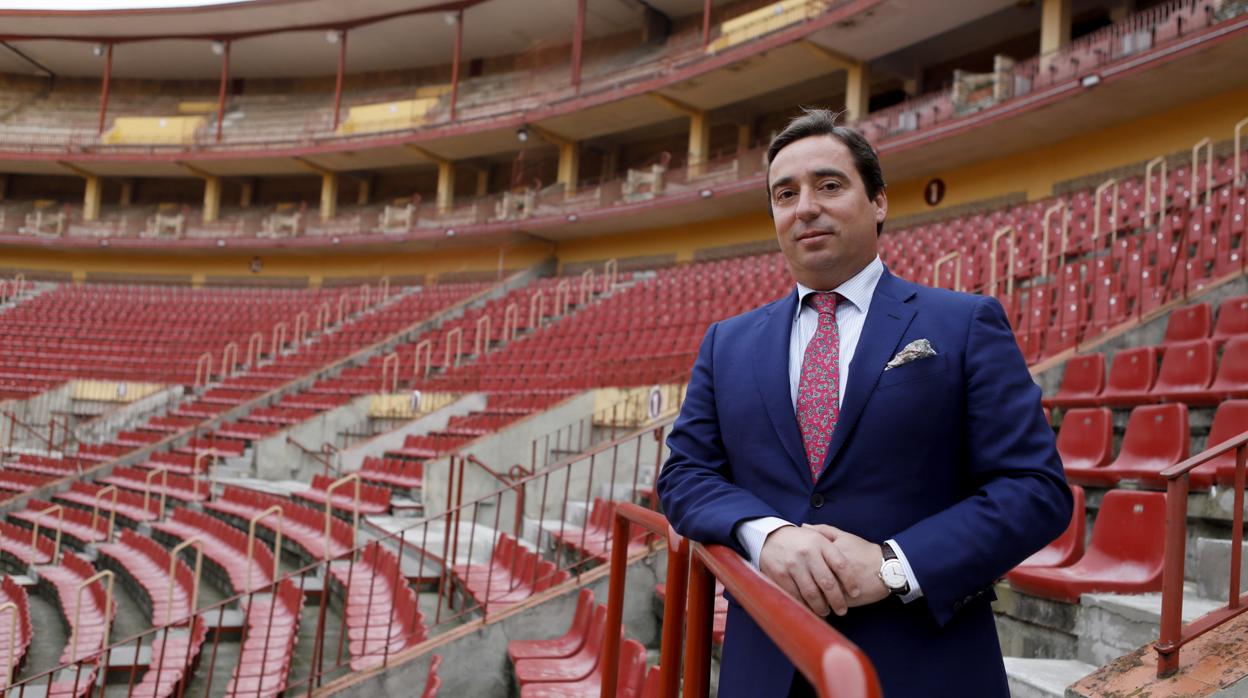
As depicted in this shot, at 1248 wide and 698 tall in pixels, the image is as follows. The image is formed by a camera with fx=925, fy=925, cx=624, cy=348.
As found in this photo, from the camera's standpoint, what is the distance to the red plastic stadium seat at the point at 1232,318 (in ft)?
17.5

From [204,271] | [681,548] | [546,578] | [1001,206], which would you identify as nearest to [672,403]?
[546,578]

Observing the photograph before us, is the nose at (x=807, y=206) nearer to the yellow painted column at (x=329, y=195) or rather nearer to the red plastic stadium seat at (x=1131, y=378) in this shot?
the red plastic stadium seat at (x=1131, y=378)

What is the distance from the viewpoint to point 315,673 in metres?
5.11

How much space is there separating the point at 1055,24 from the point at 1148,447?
12420 mm

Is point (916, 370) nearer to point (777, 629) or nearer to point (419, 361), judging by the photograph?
point (777, 629)

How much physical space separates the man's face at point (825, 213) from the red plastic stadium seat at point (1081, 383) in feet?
13.6

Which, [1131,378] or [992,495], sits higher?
[1131,378]

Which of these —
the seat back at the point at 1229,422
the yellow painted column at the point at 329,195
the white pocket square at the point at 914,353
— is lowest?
the seat back at the point at 1229,422

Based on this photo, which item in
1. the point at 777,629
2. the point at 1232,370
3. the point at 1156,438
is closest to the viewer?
the point at 777,629

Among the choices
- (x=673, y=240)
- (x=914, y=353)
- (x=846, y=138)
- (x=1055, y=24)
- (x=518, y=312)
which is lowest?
(x=914, y=353)

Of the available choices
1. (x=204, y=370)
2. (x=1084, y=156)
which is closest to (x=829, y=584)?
(x=1084, y=156)

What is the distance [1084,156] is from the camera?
14.5 meters

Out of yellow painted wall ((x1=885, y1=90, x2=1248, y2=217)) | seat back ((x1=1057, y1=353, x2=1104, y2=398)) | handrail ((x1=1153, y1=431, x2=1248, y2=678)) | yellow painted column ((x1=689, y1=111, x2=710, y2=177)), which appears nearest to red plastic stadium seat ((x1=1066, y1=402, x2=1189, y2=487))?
→ seat back ((x1=1057, y1=353, x2=1104, y2=398))

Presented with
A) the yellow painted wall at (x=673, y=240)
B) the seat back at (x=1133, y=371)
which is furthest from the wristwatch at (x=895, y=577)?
the yellow painted wall at (x=673, y=240)
